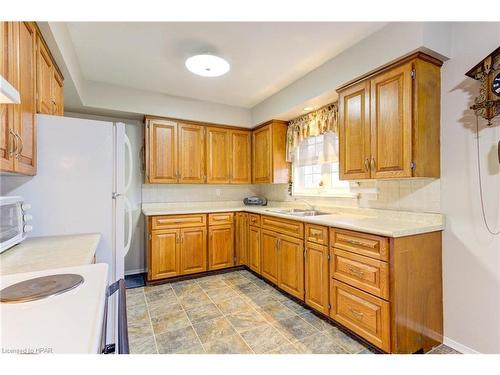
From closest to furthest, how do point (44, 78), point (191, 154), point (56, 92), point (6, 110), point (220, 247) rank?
point (6, 110) < point (44, 78) < point (56, 92) < point (220, 247) < point (191, 154)

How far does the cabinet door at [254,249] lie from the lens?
3.22m

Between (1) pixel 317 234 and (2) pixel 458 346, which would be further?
(1) pixel 317 234

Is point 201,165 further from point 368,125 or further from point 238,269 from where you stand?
point 368,125

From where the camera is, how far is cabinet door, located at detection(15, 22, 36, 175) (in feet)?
4.21

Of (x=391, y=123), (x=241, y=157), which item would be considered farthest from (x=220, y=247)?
(x=391, y=123)

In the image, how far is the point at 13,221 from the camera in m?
1.34

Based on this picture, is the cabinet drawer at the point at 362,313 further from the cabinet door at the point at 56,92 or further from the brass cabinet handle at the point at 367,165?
the cabinet door at the point at 56,92

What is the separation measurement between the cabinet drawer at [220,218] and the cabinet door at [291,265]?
98 cm

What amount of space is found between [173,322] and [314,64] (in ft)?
9.35

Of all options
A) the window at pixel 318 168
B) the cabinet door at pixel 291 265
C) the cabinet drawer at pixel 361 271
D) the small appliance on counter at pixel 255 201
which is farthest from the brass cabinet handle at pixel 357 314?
the small appliance on counter at pixel 255 201

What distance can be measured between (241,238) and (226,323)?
148 cm

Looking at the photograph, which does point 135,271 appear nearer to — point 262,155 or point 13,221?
point 13,221

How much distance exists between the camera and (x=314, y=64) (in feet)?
8.23

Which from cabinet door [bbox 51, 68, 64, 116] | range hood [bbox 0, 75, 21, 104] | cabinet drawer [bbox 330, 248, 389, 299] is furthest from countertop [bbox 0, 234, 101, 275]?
cabinet drawer [bbox 330, 248, 389, 299]
